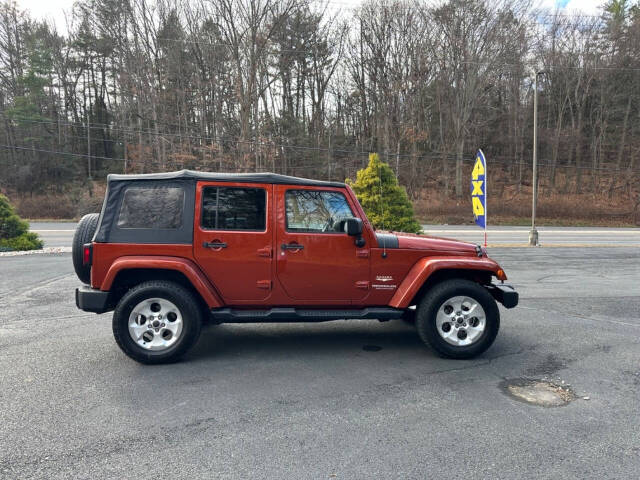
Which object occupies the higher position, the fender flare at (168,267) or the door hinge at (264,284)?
the fender flare at (168,267)

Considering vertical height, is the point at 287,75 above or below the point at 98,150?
above

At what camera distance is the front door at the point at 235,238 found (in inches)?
175

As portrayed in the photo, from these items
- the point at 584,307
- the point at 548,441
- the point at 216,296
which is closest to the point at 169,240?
the point at 216,296

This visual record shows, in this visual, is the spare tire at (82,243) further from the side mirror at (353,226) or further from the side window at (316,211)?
the side mirror at (353,226)

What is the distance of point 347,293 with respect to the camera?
4641 millimetres

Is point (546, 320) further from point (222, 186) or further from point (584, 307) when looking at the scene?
point (222, 186)

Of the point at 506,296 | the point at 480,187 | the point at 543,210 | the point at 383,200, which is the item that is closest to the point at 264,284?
the point at 506,296

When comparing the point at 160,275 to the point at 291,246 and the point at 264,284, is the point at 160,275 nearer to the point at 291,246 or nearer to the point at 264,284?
the point at 264,284

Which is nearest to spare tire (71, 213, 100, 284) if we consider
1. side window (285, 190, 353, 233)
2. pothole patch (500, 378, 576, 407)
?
side window (285, 190, 353, 233)

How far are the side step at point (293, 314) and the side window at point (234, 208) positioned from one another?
90 cm

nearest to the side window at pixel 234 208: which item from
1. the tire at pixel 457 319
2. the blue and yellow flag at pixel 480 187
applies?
the tire at pixel 457 319

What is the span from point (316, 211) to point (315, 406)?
2.06 meters

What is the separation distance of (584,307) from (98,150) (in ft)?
156

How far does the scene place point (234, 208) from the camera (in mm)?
4531
